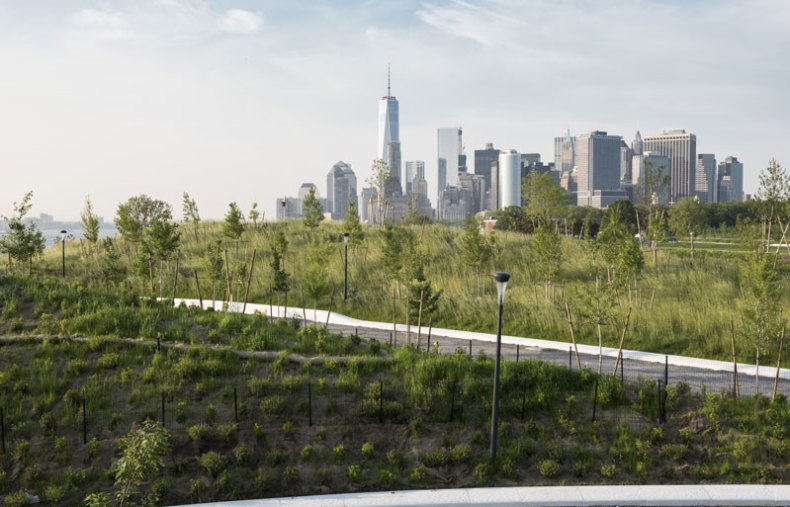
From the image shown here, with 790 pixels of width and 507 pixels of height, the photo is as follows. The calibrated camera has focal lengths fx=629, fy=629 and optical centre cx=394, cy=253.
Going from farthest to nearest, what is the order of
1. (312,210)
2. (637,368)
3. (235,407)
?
1. (312,210)
2. (637,368)
3. (235,407)

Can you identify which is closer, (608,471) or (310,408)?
(608,471)

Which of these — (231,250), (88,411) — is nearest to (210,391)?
(88,411)

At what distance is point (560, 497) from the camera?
1080 centimetres

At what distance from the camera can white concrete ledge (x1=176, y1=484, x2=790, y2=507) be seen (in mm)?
10570

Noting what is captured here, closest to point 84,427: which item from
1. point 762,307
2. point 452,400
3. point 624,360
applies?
point 452,400

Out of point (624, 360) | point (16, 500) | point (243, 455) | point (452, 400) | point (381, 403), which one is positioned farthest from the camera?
point (624, 360)

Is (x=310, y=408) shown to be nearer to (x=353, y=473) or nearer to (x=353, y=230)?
(x=353, y=473)

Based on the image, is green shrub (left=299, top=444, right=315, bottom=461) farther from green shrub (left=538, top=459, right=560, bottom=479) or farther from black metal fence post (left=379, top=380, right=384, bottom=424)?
green shrub (left=538, top=459, right=560, bottom=479)

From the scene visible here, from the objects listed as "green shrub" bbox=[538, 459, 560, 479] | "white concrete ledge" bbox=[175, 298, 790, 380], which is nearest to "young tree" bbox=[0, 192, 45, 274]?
"white concrete ledge" bbox=[175, 298, 790, 380]

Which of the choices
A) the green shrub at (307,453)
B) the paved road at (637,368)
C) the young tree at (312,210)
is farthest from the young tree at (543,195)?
the green shrub at (307,453)

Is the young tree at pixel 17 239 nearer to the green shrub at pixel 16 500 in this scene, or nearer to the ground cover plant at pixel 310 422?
the ground cover plant at pixel 310 422

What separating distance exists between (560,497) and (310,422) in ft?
17.0

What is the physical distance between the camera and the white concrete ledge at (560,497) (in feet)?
34.7

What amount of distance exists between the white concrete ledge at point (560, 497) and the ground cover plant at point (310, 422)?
0.43m
